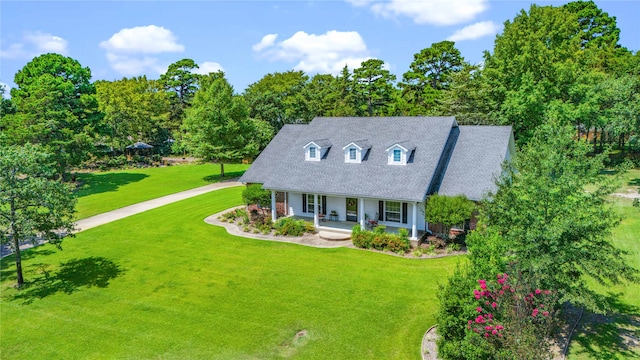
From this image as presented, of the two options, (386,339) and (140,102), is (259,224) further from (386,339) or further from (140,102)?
(140,102)

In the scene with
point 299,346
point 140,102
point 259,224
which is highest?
point 140,102

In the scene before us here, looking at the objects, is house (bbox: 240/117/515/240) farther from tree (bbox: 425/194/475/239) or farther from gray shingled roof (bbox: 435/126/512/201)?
tree (bbox: 425/194/475/239)

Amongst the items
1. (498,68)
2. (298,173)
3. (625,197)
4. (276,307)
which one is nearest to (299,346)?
(276,307)

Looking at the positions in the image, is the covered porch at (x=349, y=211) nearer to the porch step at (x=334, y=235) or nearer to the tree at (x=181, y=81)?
the porch step at (x=334, y=235)

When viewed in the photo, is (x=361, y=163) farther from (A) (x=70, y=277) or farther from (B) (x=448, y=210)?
(A) (x=70, y=277)

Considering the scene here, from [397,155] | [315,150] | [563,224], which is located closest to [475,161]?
[397,155]

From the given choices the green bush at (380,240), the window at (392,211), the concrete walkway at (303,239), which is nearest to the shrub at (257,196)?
the concrete walkway at (303,239)

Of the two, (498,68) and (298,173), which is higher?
(498,68)
